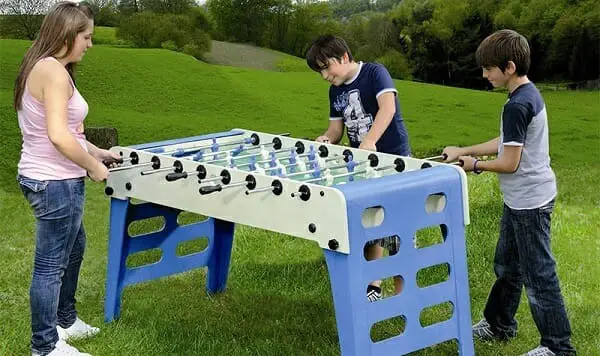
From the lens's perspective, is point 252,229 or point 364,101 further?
point 252,229

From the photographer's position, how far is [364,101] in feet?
12.4

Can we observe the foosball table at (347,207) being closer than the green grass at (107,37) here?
Yes

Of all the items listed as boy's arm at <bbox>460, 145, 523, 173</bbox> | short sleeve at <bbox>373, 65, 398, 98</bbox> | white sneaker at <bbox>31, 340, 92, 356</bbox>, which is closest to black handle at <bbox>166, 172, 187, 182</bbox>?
white sneaker at <bbox>31, 340, 92, 356</bbox>

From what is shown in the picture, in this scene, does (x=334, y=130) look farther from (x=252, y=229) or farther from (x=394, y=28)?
(x=394, y=28)

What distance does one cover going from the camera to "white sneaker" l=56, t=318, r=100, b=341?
3.57m

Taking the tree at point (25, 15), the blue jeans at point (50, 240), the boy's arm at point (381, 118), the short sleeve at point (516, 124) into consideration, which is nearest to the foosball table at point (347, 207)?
the boy's arm at point (381, 118)

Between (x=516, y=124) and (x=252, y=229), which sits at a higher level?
(x=516, y=124)

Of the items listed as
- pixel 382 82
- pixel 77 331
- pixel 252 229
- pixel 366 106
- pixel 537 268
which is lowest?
pixel 252 229

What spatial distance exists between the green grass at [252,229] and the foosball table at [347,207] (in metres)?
0.47

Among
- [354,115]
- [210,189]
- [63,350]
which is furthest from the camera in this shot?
[354,115]

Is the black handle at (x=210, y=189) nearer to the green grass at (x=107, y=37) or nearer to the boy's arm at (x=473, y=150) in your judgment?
the boy's arm at (x=473, y=150)

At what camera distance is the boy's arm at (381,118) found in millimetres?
3598

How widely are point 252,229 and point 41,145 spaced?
8.17 feet

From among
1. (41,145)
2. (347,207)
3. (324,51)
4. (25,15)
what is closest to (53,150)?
(41,145)
